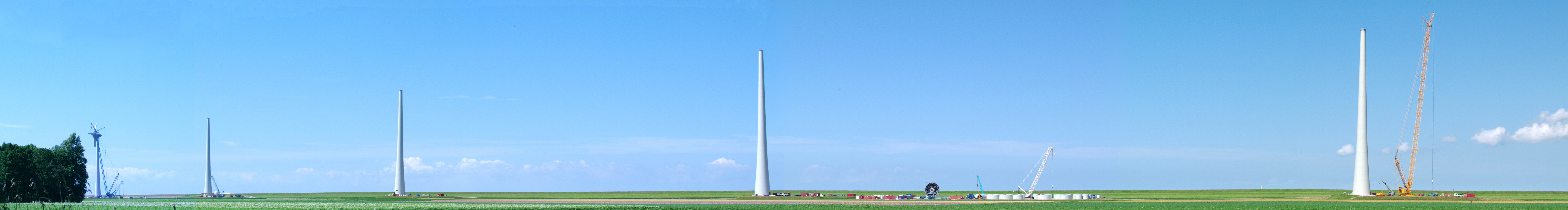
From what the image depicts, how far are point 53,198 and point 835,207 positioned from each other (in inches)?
2767

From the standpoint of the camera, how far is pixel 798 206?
9069 cm

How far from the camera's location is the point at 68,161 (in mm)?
108625

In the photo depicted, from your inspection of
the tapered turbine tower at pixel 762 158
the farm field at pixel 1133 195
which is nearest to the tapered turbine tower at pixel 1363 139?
the farm field at pixel 1133 195

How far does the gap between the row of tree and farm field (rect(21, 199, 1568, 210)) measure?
17.1ft

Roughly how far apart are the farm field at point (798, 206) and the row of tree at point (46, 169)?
5.22 metres

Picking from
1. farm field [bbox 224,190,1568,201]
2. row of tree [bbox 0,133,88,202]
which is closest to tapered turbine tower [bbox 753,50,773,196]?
farm field [bbox 224,190,1568,201]

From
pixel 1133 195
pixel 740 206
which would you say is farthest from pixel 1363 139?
pixel 740 206

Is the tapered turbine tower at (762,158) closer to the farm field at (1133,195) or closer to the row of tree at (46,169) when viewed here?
the farm field at (1133,195)

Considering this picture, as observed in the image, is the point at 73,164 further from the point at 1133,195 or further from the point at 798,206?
the point at 1133,195

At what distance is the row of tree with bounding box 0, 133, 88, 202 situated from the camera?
94.5 metres

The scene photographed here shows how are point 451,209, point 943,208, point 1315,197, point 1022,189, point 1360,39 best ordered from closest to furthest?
point 451,209, point 943,208, point 1315,197, point 1360,39, point 1022,189

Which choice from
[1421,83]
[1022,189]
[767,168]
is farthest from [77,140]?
[1421,83]

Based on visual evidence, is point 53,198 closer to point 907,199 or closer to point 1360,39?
point 907,199

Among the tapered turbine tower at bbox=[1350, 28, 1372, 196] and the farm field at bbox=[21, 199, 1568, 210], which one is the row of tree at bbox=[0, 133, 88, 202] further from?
the tapered turbine tower at bbox=[1350, 28, 1372, 196]
